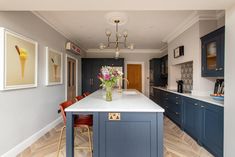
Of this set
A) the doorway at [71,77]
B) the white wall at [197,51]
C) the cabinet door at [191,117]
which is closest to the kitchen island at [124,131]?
the cabinet door at [191,117]

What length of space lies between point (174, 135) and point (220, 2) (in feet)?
8.64

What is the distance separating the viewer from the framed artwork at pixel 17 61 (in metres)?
2.22

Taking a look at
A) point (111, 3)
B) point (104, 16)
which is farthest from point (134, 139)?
point (104, 16)

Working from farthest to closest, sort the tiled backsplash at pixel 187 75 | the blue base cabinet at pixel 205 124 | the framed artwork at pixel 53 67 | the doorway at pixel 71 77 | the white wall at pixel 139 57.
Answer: the white wall at pixel 139 57
the doorway at pixel 71 77
the tiled backsplash at pixel 187 75
the framed artwork at pixel 53 67
the blue base cabinet at pixel 205 124

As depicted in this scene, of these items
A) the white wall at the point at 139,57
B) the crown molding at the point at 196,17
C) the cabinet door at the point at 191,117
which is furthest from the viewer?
the white wall at the point at 139,57

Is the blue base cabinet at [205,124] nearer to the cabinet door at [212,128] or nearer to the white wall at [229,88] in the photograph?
the cabinet door at [212,128]

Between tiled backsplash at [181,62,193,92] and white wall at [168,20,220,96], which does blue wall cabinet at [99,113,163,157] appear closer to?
white wall at [168,20,220,96]

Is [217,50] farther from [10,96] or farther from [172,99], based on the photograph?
[10,96]

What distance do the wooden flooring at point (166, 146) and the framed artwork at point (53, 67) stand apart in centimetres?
123

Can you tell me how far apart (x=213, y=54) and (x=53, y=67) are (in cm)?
349

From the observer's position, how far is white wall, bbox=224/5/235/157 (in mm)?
1947

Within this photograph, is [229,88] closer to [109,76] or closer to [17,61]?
[109,76]

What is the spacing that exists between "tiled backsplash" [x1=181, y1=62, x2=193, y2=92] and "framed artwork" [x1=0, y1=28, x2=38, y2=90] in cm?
377

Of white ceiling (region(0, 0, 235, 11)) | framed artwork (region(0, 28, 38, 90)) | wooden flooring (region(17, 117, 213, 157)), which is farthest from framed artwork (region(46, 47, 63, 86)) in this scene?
white ceiling (region(0, 0, 235, 11))
